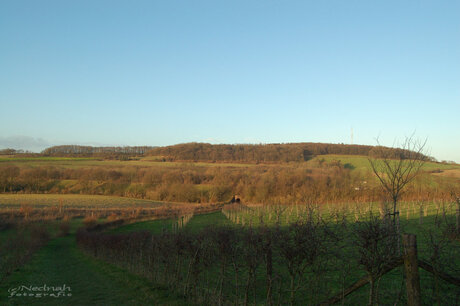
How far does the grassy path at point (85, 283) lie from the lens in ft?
32.1

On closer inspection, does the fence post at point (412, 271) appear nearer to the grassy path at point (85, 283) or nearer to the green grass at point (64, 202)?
the grassy path at point (85, 283)

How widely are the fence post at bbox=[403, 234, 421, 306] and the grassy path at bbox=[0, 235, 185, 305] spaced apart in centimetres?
615

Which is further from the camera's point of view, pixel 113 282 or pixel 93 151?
pixel 93 151

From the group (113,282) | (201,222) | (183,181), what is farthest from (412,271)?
(183,181)

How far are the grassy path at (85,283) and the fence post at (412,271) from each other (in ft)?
20.2

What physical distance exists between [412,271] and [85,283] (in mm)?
13127

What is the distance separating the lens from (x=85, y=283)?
13.6 meters

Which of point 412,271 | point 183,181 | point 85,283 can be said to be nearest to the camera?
point 412,271

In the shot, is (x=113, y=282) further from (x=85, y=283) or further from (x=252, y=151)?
(x=252, y=151)

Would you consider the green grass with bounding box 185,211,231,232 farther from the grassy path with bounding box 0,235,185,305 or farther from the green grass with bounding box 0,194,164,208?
the green grass with bounding box 0,194,164,208

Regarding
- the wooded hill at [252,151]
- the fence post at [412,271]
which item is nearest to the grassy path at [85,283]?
the fence post at [412,271]

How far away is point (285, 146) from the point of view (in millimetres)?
95125

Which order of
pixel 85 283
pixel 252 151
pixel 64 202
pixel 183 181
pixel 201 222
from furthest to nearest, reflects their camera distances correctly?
pixel 252 151 < pixel 183 181 < pixel 64 202 < pixel 201 222 < pixel 85 283

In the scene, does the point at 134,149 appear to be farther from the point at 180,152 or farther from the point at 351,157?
the point at 351,157
